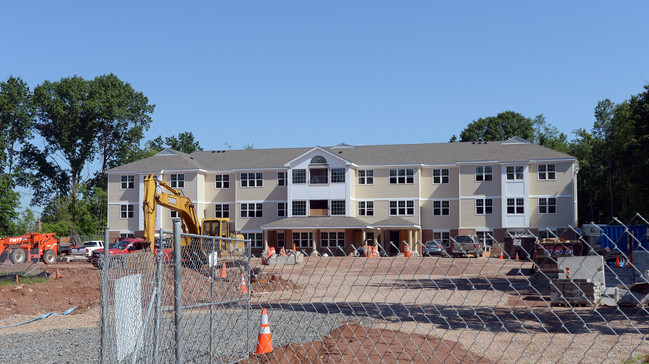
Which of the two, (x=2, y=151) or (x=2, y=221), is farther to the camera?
(x=2, y=151)

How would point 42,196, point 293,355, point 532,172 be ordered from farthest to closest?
1. point 42,196
2. point 532,172
3. point 293,355

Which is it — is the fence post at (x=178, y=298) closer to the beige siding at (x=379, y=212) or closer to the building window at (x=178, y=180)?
the beige siding at (x=379, y=212)

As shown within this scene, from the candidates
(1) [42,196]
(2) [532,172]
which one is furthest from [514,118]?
(1) [42,196]

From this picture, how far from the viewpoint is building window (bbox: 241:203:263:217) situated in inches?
2325

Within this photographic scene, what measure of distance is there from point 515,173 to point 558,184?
3.49 meters

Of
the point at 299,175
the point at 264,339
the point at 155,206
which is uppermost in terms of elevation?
the point at 299,175

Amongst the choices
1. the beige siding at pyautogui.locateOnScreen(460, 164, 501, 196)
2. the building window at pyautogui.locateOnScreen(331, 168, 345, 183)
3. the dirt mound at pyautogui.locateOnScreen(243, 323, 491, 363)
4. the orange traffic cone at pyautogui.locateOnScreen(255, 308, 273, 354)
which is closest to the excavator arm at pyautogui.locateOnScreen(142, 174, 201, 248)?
the orange traffic cone at pyautogui.locateOnScreen(255, 308, 273, 354)

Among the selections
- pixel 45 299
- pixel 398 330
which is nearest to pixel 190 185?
pixel 45 299

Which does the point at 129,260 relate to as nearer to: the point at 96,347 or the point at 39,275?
the point at 96,347

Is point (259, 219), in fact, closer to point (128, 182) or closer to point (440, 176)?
point (128, 182)

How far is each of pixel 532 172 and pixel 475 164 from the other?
→ 4.66 m

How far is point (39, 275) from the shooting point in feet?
98.5

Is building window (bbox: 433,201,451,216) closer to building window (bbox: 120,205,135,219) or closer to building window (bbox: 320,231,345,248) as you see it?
building window (bbox: 320,231,345,248)

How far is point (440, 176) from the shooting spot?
5716 centimetres
